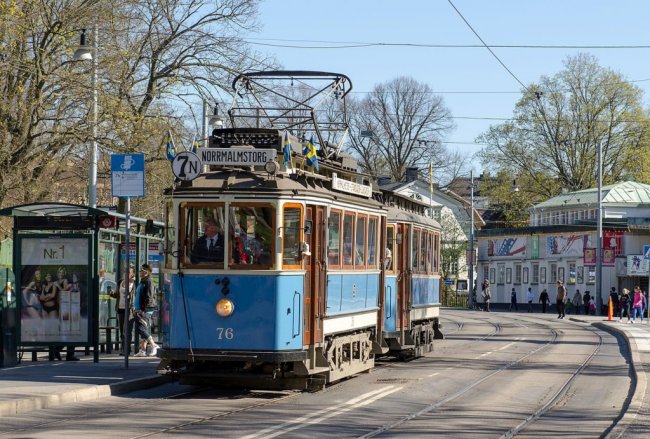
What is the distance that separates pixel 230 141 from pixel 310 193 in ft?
5.73

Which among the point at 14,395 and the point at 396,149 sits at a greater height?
the point at 396,149

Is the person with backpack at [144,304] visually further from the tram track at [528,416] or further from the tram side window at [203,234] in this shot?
the tram track at [528,416]

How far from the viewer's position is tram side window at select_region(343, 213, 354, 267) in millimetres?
19203

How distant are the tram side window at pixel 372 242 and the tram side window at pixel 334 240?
2041 millimetres

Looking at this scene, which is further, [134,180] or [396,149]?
[396,149]

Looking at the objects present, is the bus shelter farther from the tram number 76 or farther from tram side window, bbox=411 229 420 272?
tram side window, bbox=411 229 420 272

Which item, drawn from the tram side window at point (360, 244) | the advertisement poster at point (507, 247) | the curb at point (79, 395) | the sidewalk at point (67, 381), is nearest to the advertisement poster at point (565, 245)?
the advertisement poster at point (507, 247)

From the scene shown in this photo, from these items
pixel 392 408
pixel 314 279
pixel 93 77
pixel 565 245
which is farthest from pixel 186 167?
pixel 565 245

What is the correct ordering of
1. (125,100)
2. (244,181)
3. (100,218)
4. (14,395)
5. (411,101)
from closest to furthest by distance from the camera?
(14,395) < (244,181) < (100,218) < (125,100) < (411,101)

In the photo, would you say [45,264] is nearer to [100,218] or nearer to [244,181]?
[100,218]

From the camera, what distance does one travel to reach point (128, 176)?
19.4 m

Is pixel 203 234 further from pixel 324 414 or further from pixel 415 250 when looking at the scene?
pixel 415 250

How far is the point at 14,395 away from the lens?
15.4 metres

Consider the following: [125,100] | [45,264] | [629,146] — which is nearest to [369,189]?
[45,264]
